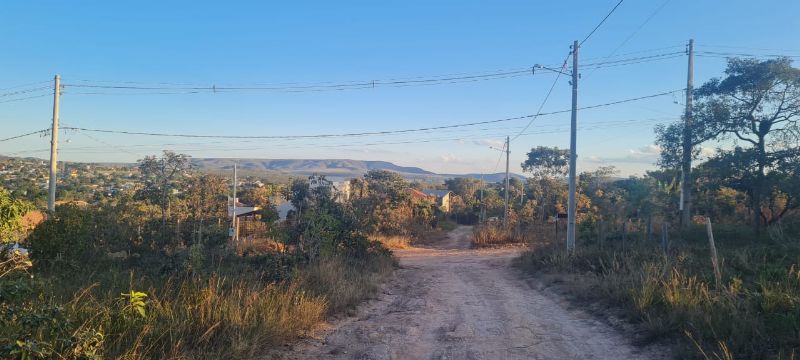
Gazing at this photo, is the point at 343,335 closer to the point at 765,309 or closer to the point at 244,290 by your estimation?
the point at 244,290

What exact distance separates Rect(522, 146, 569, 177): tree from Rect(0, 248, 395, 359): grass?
39190 mm

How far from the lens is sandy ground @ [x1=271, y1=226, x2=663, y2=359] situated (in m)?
5.68

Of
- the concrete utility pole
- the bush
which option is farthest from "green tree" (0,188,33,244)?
the concrete utility pole

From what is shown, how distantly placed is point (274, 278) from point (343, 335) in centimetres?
222

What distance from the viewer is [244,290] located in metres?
6.76

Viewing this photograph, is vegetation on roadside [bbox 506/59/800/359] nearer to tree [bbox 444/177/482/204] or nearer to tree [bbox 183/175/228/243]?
tree [bbox 183/175/228/243]

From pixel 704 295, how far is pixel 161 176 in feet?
50.4

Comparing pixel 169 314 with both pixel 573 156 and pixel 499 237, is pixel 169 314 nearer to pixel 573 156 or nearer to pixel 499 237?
pixel 573 156

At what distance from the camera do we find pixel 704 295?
657 cm

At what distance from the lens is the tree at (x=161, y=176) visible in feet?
50.3

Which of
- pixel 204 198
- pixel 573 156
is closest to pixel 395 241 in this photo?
pixel 204 198

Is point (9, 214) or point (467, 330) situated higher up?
point (9, 214)

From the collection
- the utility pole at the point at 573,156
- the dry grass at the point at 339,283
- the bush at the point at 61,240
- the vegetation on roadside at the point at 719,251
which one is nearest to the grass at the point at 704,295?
the vegetation on roadside at the point at 719,251

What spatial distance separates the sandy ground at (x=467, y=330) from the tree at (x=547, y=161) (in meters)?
36.4
